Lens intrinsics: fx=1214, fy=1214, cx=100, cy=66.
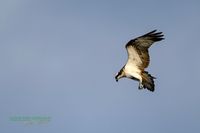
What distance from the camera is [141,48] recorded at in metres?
80.2

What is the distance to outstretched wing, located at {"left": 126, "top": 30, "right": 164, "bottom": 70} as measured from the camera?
260 ft

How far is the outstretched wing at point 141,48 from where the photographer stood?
79375mm

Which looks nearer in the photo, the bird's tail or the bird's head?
the bird's tail

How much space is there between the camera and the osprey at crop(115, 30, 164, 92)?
7950 centimetres

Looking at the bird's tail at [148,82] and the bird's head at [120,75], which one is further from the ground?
the bird's head at [120,75]

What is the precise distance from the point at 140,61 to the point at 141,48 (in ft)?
3.08

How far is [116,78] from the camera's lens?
80.9m

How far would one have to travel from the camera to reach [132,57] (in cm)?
8075

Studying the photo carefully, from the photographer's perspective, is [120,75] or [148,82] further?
[120,75]

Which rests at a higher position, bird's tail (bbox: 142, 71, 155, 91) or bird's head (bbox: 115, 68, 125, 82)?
bird's head (bbox: 115, 68, 125, 82)

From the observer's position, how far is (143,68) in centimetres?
8056

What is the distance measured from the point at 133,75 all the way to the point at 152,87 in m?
1.55

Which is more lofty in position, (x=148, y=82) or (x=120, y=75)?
(x=120, y=75)

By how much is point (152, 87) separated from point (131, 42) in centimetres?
330
